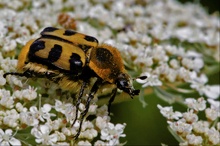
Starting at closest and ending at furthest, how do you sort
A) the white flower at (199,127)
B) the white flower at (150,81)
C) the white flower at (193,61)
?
the white flower at (199,127) < the white flower at (150,81) < the white flower at (193,61)

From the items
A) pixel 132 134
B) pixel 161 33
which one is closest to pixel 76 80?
pixel 161 33

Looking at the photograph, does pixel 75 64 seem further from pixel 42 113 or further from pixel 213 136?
pixel 213 136

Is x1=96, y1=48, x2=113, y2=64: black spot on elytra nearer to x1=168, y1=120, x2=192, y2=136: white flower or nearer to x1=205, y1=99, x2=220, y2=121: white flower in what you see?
x1=168, y1=120, x2=192, y2=136: white flower

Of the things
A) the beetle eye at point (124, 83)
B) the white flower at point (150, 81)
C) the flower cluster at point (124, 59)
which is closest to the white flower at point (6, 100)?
the flower cluster at point (124, 59)

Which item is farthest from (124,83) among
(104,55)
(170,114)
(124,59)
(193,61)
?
(193,61)

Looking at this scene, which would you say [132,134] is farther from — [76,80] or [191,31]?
[76,80]

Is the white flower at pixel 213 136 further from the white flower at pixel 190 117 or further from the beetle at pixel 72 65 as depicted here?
the beetle at pixel 72 65
